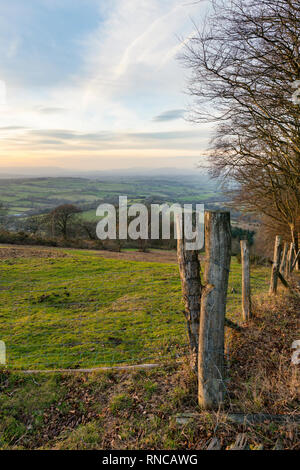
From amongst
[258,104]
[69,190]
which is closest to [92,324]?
[258,104]

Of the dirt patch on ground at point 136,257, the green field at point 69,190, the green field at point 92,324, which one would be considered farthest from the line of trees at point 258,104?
Result: the green field at point 69,190

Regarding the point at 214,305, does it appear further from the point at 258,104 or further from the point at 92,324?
the point at 258,104

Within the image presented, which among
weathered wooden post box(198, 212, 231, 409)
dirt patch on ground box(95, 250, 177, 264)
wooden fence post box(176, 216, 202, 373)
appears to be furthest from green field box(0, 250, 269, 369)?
dirt patch on ground box(95, 250, 177, 264)

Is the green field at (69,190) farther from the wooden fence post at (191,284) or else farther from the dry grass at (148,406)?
the wooden fence post at (191,284)

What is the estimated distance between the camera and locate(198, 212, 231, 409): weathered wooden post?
125 inches

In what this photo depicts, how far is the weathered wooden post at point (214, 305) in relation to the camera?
125 inches

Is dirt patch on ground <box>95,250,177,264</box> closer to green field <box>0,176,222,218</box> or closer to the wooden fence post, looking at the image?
the wooden fence post

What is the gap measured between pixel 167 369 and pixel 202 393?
3.81 feet

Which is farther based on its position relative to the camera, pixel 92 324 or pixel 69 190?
pixel 69 190

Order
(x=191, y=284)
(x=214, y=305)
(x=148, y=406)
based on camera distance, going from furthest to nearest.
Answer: (x=191, y=284), (x=148, y=406), (x=214, y=305)

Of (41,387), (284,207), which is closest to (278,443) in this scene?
(41,387)

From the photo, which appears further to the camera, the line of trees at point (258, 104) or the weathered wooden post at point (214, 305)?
the line of trees at point (258, 104)

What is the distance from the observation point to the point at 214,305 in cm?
320
